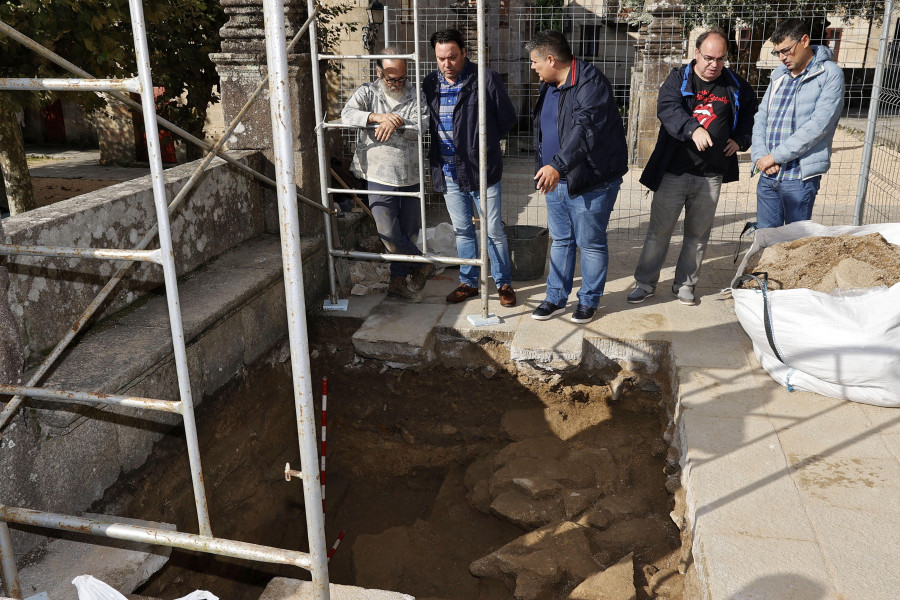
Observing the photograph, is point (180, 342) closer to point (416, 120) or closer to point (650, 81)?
point (416, 120)

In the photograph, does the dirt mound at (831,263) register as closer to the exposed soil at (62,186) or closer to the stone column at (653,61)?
the stone column at (653,61)

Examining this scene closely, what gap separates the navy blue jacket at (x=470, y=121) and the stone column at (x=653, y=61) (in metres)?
5.97

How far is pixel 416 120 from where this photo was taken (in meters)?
5.27

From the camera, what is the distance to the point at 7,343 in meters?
3.04

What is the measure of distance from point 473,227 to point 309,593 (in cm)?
329

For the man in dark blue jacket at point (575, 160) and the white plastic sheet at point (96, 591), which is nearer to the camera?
the white plastic sheet at point (96, 591)

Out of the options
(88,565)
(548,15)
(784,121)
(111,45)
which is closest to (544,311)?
(784,121)

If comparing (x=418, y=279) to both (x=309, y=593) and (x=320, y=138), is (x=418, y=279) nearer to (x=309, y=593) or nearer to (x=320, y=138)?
(x=320, y=138)

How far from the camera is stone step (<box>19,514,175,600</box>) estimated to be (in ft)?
9.69

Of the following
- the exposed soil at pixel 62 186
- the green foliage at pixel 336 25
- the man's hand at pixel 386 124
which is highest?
the green foliage at pixel 336 25

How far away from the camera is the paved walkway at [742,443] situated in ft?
9.79

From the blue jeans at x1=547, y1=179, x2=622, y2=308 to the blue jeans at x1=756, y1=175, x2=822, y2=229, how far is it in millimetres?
1285

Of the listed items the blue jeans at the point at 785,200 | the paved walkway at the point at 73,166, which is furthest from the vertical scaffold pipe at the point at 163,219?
the paved walkway at the point at 73,166

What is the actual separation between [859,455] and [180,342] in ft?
10.8
